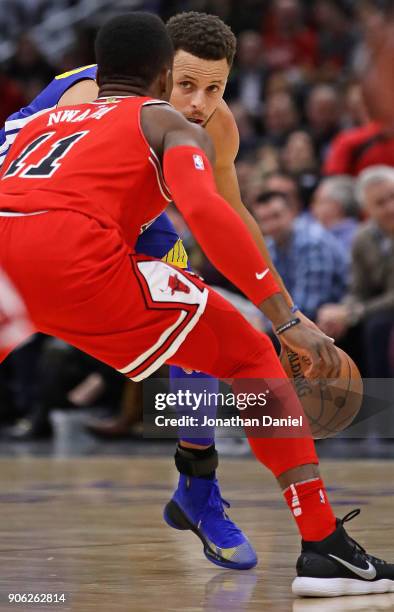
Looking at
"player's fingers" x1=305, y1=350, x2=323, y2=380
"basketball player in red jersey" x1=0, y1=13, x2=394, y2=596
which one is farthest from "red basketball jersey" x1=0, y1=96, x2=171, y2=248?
"player's fingers" x1=305, y1=350, x2=323, y2=380

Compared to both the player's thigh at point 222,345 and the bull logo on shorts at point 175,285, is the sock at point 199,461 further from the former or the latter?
the bull logo on shorts at point 175,285

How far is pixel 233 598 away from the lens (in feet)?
11.2

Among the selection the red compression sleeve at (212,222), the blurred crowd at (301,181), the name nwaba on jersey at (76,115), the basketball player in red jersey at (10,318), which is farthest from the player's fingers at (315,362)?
the blurred crowd at (301,181)

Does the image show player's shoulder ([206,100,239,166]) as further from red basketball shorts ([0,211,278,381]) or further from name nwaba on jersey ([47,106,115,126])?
red basketball shorts ([0,211,278,381])

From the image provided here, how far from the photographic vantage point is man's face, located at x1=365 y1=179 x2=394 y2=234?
818cm

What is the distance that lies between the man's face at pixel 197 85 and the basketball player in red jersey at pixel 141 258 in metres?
0.63

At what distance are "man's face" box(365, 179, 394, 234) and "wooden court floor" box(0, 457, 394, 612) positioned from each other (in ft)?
5.51

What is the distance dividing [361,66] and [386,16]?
1.08 meters

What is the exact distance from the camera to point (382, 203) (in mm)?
8203

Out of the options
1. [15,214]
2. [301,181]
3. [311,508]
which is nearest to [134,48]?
[15,214]

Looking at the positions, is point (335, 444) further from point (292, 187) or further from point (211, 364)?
point (211, 364)

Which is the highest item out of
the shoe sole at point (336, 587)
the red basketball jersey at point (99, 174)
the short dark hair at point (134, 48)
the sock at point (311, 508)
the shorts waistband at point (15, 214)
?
the short dark hair at point (134, 48)

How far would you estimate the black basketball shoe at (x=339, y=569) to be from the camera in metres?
3.48

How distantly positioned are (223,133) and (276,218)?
4013 millimetres
